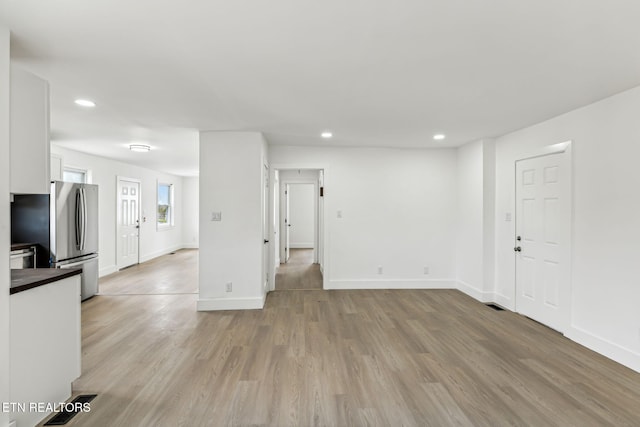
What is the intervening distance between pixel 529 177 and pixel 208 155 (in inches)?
167

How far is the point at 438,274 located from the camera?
537 centimetres

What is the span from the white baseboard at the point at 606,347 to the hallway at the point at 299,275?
3.50m

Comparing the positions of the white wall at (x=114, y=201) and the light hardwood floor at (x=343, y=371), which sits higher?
the white wall at (x=114, y=201)

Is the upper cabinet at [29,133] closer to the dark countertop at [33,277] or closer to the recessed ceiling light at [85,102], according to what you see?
the dark countertop at [33,277]

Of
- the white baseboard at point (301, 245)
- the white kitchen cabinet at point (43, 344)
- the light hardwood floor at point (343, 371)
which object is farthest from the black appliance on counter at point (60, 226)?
the white baseboard at point (301, 245)

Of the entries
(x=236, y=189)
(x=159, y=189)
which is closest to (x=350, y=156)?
(x=236, y=189)

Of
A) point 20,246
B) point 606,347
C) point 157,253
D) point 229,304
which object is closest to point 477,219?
point 606,347

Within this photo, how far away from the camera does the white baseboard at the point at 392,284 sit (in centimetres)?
526

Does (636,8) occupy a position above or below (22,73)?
above

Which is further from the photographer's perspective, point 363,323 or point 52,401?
point 363,323

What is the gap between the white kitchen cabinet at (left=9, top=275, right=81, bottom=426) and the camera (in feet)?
5.91

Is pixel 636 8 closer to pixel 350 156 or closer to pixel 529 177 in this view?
pixel 529 177

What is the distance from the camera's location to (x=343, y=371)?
2.61m

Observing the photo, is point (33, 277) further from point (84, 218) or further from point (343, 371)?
point (84, 218)
